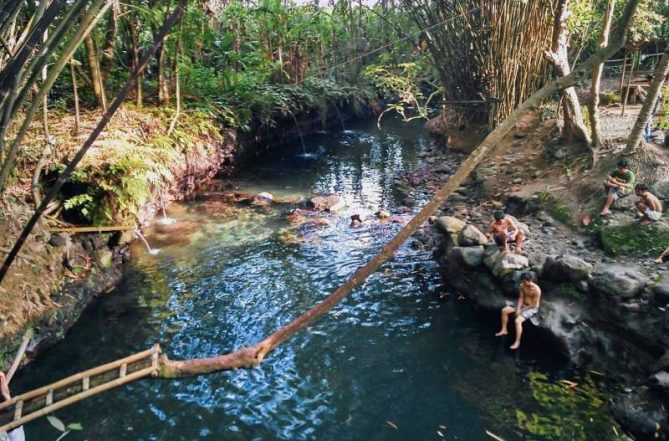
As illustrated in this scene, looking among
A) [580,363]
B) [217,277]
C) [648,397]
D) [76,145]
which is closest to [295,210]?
[217,277]

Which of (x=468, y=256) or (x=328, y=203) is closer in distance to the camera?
(x=468, y=256)

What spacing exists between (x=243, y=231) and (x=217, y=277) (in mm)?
1942

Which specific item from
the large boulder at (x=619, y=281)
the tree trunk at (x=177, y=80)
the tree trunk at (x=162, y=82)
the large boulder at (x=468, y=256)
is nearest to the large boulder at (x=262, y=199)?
the tree trunk at (x=177, y=80)

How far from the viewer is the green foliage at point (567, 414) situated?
4.75 m

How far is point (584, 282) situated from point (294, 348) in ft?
11.8

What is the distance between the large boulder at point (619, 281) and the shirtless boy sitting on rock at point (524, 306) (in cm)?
65

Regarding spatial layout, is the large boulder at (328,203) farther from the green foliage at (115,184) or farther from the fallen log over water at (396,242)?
the fallen log over water at (396,242)

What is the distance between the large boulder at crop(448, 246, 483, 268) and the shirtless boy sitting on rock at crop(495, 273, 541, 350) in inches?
37.4

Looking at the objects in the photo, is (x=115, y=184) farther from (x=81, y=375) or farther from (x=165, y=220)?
(x=81, y=375)

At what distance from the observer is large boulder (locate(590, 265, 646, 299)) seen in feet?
18.4

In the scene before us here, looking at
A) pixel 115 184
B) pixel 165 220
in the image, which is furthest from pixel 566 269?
pixel 165 220

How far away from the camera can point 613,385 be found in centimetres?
533

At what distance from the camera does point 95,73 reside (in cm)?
959

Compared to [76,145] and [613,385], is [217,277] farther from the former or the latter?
[613,385]
